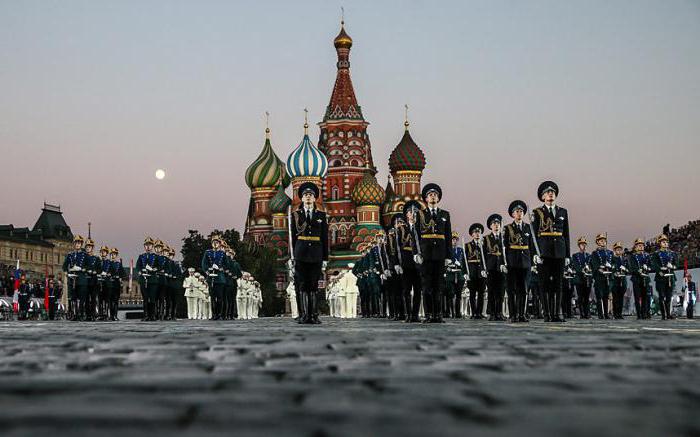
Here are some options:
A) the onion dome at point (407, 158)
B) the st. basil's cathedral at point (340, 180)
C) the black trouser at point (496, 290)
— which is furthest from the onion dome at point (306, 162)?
the black trouser at point (496, 290)

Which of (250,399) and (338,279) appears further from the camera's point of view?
(338,279)

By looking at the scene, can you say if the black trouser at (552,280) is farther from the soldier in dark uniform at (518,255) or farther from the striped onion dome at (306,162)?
the striped onion dome at (306,162)

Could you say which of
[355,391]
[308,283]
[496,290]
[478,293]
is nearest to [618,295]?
[478,293]

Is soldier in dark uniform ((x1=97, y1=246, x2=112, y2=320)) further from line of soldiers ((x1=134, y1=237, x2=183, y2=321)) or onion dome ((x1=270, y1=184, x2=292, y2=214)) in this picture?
onion dome ((x1=270, y1=184, x2=292, y2=214))

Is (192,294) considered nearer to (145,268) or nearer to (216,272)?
(216,272)

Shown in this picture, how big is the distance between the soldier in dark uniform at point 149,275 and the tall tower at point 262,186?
87269mm

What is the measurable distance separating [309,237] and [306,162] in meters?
89.8

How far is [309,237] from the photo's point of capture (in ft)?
49.8

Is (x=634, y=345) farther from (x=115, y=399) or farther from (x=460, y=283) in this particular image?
(x=460, y=283)

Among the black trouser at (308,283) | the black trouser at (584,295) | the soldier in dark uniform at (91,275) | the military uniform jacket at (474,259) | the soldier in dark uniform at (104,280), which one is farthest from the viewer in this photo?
the soldier in dark uniform at (104,280)

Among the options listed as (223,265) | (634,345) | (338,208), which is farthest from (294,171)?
(634,345)

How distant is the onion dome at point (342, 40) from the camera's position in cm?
11988

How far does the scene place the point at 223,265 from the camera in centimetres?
2695

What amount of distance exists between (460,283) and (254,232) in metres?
88.4
